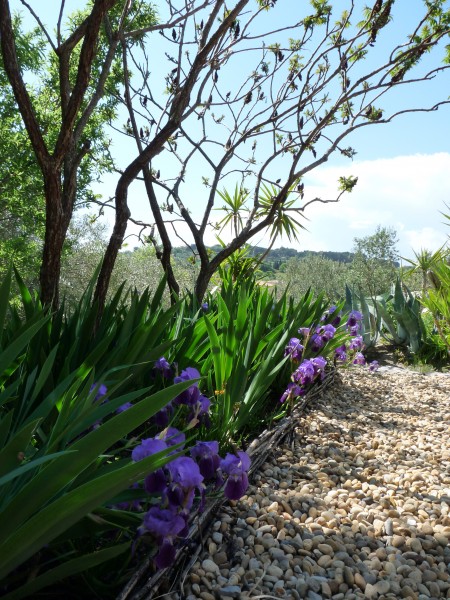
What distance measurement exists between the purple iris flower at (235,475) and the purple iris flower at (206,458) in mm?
22

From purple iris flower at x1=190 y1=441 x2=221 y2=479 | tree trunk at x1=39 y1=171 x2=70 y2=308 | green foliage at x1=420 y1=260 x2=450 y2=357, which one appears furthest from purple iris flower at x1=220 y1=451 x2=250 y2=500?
green foliage at x1=420 y1=260 x2=450 y2=357

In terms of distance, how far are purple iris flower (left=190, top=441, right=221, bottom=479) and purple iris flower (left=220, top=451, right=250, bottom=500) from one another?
0.02 m

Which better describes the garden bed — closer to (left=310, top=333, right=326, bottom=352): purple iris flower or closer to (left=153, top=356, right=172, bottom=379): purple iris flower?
(left=153, top=356, right=172, bottom=379): purple iris flower

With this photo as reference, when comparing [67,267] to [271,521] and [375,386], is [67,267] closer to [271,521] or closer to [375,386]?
[375,386]

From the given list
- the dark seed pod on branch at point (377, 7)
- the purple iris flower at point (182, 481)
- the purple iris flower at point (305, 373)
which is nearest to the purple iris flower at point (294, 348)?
the purple iris flower at point (305, 373)

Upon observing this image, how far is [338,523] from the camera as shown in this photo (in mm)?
1848

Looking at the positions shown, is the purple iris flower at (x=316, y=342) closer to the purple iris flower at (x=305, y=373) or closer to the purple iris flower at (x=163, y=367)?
the purple iris flower at (x=305, y=373)

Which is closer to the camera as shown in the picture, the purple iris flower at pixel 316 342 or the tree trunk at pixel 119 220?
the purple iris flower at pixel 316 342

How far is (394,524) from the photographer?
188 cm

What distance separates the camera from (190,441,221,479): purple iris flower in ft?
3.93

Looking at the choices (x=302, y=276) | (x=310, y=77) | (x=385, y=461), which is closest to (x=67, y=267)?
(x=302, y=276)

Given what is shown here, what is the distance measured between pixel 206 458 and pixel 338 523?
885 millimetres

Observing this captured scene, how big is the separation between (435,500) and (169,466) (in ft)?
5.05

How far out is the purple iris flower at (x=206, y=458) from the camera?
3.93 ft
